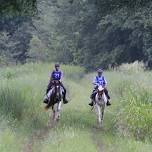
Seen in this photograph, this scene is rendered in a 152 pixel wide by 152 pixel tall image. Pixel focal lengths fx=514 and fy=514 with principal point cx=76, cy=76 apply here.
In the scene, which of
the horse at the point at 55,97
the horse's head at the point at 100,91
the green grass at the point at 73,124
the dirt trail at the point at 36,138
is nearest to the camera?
the green grass at the point at 73,124

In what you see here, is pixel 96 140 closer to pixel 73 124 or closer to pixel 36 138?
pixel 36 138

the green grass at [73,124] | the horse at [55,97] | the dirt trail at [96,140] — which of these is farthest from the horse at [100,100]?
the horse at [55,97]

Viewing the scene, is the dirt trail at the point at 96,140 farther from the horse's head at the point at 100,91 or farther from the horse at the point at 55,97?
the horse at the point at 55,97

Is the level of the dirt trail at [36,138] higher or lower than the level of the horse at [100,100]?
lower

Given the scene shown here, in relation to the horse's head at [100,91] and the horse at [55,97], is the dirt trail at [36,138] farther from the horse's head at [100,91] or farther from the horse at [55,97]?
the horse's head at [100,91]

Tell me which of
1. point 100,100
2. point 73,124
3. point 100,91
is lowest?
point 73,124

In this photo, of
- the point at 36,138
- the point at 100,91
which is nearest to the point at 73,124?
the point at 100,91

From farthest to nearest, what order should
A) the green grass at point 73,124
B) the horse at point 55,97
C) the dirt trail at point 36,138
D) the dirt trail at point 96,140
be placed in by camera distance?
1. the horse at point 55,97
2. the dirt trail at point 96,140
3. the dirt trail at point 36,138
4. the green grass at point 73,124

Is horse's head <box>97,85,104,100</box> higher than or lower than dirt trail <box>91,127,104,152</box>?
higher

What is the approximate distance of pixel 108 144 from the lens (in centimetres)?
1923

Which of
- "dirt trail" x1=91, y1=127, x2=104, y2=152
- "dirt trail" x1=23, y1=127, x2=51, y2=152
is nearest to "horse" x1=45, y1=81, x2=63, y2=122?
"dirt trail" x1=23, y1=127, x2=51, y2=152

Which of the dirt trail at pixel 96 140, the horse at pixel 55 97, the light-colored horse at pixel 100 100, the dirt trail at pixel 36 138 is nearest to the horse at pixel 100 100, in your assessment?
the light-colored horse at pixel 100 100

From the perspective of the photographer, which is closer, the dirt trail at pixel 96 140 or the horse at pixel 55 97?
the dirt trail at pixel 96 140

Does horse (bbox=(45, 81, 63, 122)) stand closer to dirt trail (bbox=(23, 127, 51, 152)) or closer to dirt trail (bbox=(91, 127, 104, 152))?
dirt trail (bbox=(23, 127, 51, 152))
